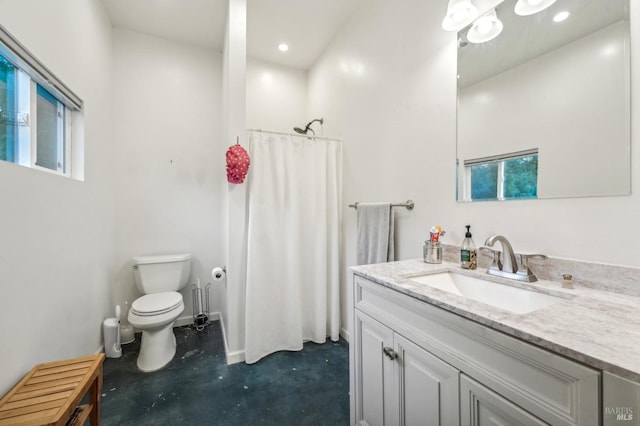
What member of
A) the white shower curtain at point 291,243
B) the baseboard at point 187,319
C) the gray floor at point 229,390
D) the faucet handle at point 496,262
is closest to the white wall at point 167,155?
the baseboard at point 187,319

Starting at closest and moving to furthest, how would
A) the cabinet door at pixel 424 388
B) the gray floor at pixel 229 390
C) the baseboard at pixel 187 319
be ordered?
the cabinet door at pixel 424 388
the gray floor at pixel 229 390
the baseboard at pixel 187 319

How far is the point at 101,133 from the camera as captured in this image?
2.11 meters

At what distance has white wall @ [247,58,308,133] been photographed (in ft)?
9.41

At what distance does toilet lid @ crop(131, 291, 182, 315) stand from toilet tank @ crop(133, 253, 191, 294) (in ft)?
0.40

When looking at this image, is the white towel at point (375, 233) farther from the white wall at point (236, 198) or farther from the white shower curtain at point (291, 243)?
the white wall at point (236, 198)

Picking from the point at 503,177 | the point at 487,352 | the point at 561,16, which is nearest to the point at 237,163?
the point at 503,177

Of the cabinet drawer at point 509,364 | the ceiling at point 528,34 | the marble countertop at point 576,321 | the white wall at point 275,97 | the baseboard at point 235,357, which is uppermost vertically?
the white wall at point 275,97

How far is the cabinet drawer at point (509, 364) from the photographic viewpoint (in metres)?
0.50

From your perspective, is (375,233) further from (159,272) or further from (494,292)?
(159,272)

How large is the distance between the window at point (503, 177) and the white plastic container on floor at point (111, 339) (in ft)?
8.84

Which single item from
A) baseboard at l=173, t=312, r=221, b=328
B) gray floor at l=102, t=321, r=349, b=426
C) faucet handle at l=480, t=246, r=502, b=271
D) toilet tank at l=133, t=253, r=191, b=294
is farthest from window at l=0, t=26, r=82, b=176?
faucet handle at l=480, t=246, r=502, b=271

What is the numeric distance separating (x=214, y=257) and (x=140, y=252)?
672 mm

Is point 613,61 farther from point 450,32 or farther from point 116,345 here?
point 116,345

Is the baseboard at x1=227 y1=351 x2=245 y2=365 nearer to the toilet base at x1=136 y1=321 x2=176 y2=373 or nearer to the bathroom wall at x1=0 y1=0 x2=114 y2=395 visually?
the toilet base at x1=136 y1=321 x2=176 y2=373
